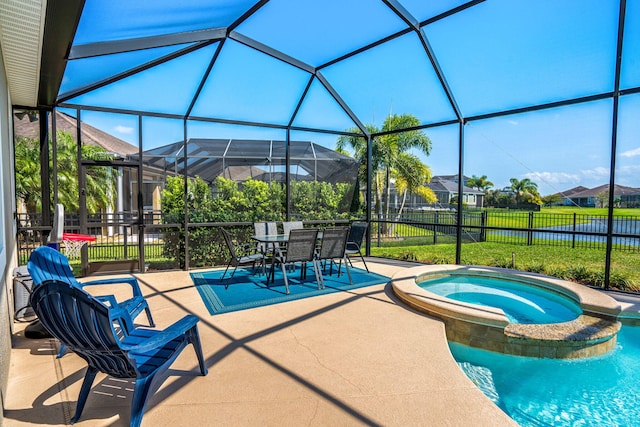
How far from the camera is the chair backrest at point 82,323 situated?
1888mm

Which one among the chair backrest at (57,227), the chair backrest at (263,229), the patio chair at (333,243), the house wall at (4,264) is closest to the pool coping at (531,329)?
the patio chair at (333,243)

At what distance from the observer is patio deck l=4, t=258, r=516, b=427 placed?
2.19 metres

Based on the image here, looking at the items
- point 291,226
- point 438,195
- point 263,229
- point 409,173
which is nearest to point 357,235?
point 291,226

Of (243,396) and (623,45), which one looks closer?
(243,396)

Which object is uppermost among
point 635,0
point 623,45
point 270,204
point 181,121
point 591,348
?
point 635,0

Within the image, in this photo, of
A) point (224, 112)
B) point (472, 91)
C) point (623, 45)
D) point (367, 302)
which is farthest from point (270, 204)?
point (623, 45)

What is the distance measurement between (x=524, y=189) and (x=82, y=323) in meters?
14.4

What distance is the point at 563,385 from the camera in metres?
3.01

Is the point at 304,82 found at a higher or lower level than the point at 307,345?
higher

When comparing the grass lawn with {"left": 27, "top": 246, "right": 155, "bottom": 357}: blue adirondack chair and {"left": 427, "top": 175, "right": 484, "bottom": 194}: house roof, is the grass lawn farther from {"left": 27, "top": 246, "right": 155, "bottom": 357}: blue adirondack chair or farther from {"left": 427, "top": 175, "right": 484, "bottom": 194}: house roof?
{"left": 27, "top": 246, "right": 155, "bottom": 357}: blue adirondack chair

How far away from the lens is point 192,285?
18.3ft

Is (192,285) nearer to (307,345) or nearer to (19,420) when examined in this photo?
(307,345)

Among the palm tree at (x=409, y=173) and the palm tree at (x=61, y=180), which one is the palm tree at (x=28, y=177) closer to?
the palm tree at (x=61, y=180)

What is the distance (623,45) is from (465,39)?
83.2 inches
